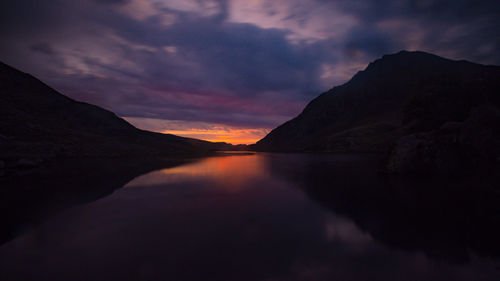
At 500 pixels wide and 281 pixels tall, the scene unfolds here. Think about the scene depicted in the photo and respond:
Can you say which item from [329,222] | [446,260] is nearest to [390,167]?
[329,222]

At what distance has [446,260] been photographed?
8.20 metres

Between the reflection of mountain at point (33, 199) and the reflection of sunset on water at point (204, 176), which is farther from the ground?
the reflection of sunset on water at point (204, 176)

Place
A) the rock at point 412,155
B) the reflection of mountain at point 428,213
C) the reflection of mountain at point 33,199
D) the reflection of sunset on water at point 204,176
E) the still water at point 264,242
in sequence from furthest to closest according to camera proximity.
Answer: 1. the reflection of sunset on water at point 204,176
2. the rock at point 412,155
3. the reflection of mountain at point 33,199
4. the reflection of mountain at point 428,213
5. the still water at point 264,242

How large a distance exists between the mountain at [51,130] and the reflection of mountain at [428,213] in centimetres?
5456

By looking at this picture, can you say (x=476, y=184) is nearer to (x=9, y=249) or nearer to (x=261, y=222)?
(x=261, y=222)

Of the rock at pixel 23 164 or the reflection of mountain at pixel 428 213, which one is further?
the rock at pixel 23 164

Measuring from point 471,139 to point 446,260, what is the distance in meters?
24.8

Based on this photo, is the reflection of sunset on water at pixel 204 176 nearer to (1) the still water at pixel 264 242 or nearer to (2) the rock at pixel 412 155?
(1) the still water at pixel 264 242

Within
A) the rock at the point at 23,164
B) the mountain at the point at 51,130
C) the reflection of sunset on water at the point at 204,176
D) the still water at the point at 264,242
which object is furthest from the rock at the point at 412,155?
the mountain at the point at 51,130

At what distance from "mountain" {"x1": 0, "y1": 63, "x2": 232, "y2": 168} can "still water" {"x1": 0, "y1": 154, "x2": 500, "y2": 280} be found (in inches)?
1598

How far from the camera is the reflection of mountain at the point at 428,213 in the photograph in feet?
30.7

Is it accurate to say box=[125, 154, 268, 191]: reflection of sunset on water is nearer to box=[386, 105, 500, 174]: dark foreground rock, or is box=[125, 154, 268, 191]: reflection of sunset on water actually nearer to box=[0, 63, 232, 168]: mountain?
box=[386, 105, 500, 174]: dark foreground rock

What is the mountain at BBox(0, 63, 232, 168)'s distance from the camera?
180 ft

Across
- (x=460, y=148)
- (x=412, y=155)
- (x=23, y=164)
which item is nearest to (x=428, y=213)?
(x=412, y=155)
